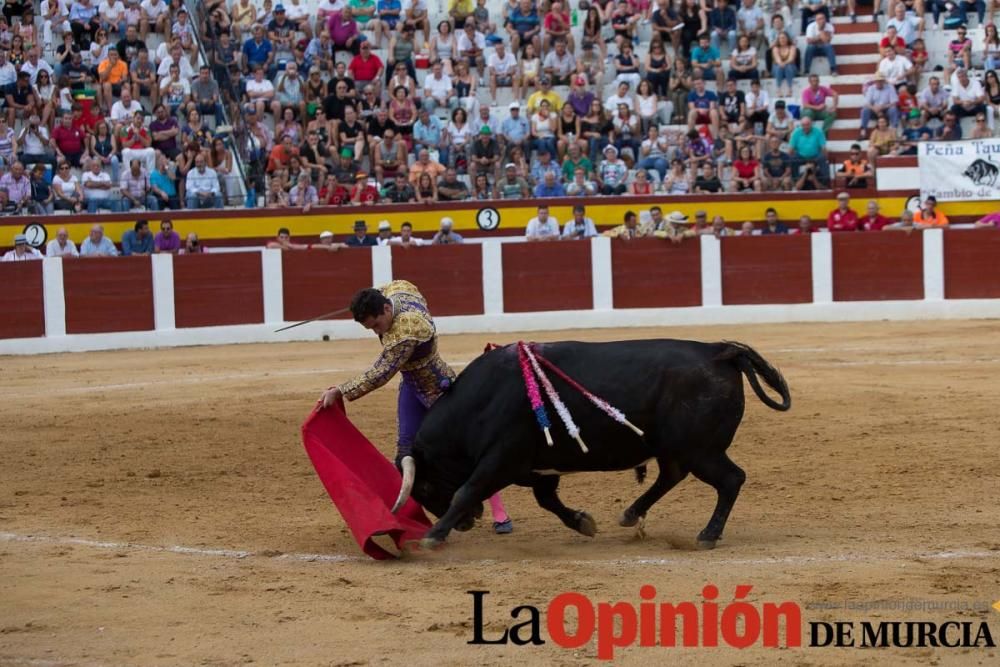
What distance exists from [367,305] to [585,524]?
4.79 feet

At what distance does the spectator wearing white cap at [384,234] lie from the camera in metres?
17.4

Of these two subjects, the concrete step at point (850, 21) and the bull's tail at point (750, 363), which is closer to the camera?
the bull's tail at point (750, 363)

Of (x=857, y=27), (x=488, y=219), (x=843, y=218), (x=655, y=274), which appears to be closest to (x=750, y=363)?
(x=655, y=274)

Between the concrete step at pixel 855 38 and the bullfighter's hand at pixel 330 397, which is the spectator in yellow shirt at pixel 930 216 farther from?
the bullfighter's hand at pixel 330 397

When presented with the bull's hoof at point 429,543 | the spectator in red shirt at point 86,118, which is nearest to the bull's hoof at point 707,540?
the bull's hoof at point 429,543

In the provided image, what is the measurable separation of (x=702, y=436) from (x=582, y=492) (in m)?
1.67

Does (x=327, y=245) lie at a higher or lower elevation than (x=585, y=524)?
higher

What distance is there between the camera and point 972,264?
17.0 metres

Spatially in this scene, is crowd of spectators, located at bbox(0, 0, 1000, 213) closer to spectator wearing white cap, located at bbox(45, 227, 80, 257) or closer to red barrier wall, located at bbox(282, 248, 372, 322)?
spectator wearing white cap, located at bbox(45, 227, 80, 257)

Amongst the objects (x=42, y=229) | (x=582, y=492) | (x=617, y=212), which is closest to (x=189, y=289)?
(x=42, y=229)

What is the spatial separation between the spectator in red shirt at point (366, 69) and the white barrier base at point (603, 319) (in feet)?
13.0

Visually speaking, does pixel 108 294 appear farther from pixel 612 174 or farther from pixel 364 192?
pixel 612 174

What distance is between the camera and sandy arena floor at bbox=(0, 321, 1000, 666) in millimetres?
5168

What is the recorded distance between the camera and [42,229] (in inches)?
699
